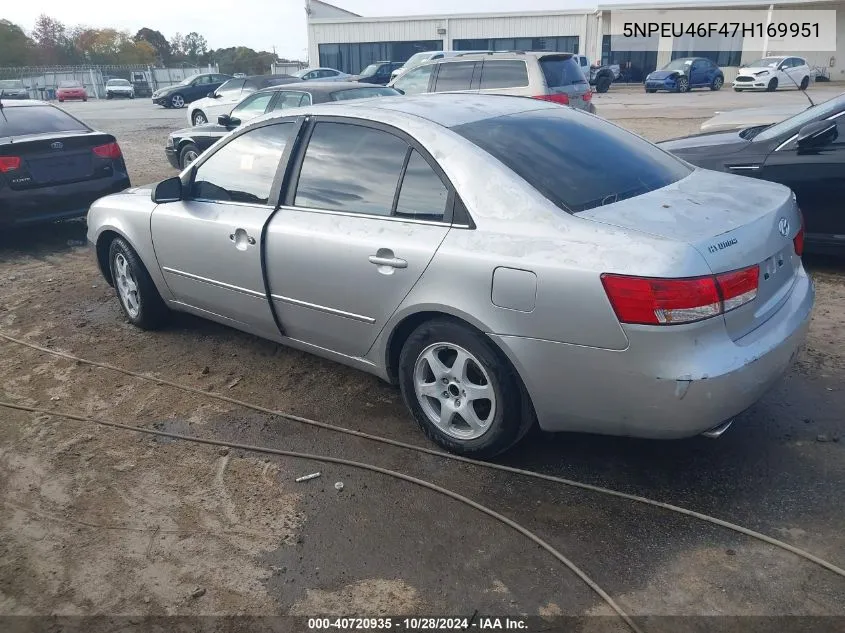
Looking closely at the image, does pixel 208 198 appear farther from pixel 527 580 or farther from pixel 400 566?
pixel 527 580

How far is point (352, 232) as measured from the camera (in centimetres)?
348

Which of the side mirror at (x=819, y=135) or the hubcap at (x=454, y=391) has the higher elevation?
the side mirror at (x=819, y=135)

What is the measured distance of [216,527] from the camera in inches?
118

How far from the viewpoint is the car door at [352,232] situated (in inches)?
129

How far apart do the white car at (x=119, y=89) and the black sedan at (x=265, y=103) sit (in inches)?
1547

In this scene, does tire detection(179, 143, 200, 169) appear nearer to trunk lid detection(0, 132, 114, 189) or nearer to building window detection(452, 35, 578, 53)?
trunk lid detection(0, 132, 114, 189)

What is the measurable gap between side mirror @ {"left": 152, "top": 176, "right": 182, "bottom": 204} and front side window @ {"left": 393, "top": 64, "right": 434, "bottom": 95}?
347 inches

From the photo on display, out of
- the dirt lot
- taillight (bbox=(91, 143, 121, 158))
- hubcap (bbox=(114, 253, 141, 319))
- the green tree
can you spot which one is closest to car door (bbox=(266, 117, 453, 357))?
the dirt lot

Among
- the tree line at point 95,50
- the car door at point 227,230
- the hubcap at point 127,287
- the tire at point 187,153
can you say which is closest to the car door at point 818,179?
the car door at point 227,230

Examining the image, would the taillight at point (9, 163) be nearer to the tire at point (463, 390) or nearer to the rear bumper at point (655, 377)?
the tire at point (463, 390)

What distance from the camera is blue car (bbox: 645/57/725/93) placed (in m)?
31.8

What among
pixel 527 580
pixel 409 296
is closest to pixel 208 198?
pixel 409 296

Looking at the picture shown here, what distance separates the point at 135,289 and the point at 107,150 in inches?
142

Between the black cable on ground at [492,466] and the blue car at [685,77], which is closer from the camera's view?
the black cable on ground at [492,466]
